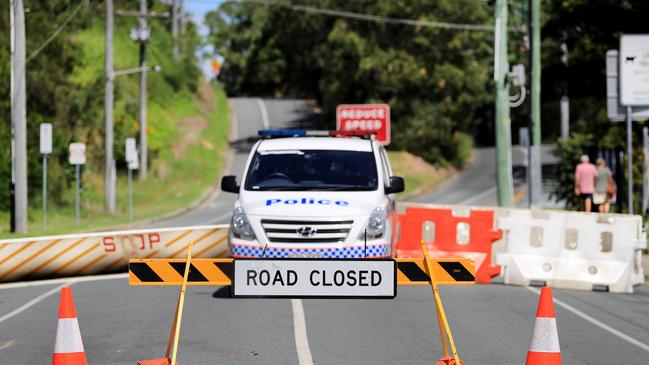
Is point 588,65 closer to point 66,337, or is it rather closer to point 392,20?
point 392,20

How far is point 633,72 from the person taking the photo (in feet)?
68.7

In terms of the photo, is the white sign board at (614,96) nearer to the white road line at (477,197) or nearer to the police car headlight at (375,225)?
the police car headlight at (375,225)

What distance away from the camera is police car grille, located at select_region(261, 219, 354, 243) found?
1375 centimetres

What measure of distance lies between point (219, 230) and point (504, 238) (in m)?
4.89

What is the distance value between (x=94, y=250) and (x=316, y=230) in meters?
6.44

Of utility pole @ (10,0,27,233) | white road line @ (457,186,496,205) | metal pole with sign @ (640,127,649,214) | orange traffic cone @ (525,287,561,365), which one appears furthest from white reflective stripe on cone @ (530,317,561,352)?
white road line @ (457,186,496,205)

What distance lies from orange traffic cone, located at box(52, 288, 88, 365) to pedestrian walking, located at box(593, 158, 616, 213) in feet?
70.7

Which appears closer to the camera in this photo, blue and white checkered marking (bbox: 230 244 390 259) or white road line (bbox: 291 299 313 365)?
white road line (bbox: 291 299 313 365)

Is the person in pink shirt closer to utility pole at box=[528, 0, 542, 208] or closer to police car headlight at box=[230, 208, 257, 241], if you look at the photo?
utility pole at box=[528, 0, 542, 208]

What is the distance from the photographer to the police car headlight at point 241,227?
14.1 metres

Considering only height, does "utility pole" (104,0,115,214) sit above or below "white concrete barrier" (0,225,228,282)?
above

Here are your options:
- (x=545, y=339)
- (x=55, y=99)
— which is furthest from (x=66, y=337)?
(x=55, y=99)

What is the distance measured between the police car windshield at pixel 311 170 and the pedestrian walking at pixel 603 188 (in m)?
14.7

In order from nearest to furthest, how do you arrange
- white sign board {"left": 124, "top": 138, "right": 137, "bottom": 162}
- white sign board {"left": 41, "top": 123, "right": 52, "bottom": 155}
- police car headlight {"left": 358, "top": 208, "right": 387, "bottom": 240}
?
1. police car headlight {"left": 358, "top": 208, "right": 387, "bottom": 240}
2. white sign board {"left": 41, "top": 123, "right": 52, "bottom": 155}
3. white sign board {"left": 124, "top": 138, "right": 137, "bottom": 162}
